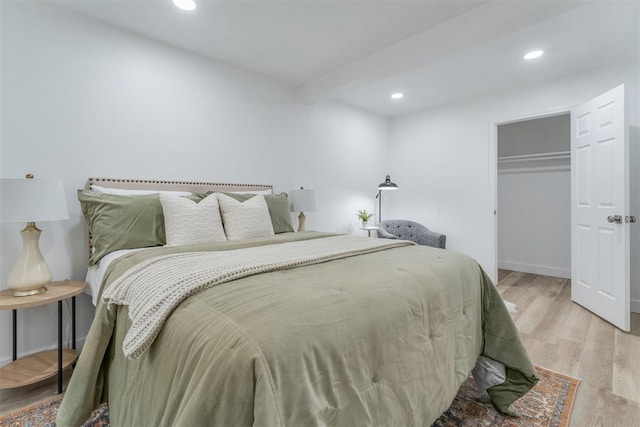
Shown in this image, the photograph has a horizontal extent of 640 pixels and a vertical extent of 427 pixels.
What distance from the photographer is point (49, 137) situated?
204 centimetres

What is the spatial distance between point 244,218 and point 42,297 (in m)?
1.26

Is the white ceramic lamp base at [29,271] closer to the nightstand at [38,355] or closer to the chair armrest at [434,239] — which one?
the nightstand at [38,355]

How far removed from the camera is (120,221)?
1944 millimetres

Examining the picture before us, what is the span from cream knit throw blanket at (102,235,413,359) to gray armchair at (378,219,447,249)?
2497 mm

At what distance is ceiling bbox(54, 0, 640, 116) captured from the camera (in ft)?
6.84

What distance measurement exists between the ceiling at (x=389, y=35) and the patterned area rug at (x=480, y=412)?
231 cm

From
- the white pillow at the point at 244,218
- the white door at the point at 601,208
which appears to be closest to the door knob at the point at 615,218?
the white door at the point at 601,208

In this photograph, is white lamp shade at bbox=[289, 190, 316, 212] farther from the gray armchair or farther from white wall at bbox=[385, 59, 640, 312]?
white wall at bbox=[385, 59, 640, 312]

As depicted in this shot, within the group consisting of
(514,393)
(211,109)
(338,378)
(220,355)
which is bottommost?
(514,393)

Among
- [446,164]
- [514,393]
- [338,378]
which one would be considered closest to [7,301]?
[338,378]

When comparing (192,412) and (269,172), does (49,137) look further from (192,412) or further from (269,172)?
(192,412)

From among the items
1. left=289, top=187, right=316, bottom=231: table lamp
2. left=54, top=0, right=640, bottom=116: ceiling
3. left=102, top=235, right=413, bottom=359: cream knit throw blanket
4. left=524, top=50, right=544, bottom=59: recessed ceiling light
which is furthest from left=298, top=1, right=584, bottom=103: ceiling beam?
left=102, top=235, right=413, bottom=359: cream knit throw blanket

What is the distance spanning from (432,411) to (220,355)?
963 mm

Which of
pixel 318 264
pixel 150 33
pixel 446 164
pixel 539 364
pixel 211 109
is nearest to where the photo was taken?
pixel 318 264
